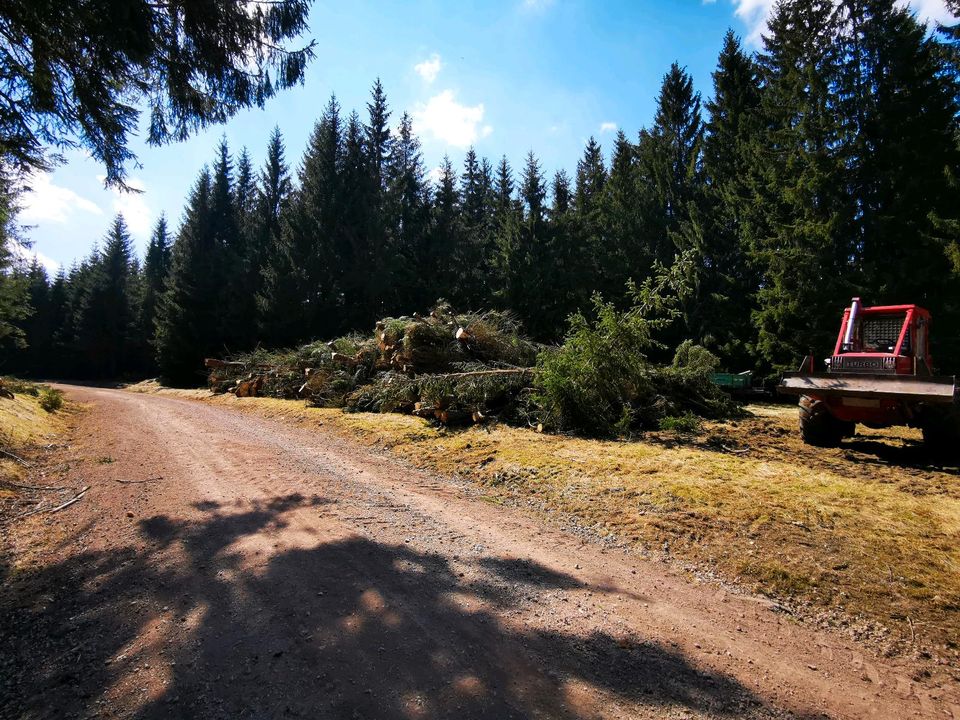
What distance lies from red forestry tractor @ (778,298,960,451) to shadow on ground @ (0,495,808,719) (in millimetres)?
5678

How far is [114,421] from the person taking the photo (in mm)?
10930

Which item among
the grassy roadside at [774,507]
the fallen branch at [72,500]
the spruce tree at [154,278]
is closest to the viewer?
the grassy roadside at [774,507]

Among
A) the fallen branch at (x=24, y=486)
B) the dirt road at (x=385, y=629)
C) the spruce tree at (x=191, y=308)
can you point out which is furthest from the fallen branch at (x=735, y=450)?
the spruce tree at (x=191, y=308)

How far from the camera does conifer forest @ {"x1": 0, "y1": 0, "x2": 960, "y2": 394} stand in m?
16.4

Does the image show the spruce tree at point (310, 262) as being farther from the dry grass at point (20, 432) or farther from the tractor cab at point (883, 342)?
the tractor cab at point (883, 342)

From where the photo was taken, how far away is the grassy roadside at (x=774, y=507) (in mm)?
3172

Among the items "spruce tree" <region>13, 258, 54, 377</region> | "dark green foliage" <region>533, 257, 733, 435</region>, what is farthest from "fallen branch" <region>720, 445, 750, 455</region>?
"spruce tree" <region>13, 258, 54, 377</region>

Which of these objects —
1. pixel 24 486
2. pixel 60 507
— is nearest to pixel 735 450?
pixel 60 507

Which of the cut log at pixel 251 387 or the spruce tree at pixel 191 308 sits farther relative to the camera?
the spruce tree at pixel 191 308

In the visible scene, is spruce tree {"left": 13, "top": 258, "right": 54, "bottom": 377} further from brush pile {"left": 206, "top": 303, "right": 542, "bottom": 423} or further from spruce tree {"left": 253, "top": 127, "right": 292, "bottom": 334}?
brush pile {"left": 206, "top": 303, "right": 542, "bottom": 423}

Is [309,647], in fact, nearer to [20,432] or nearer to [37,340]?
[20,432]

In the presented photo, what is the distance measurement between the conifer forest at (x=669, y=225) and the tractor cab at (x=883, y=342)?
280 centimetres

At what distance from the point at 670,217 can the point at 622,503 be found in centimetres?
2591

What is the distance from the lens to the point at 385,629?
8.93 ft
